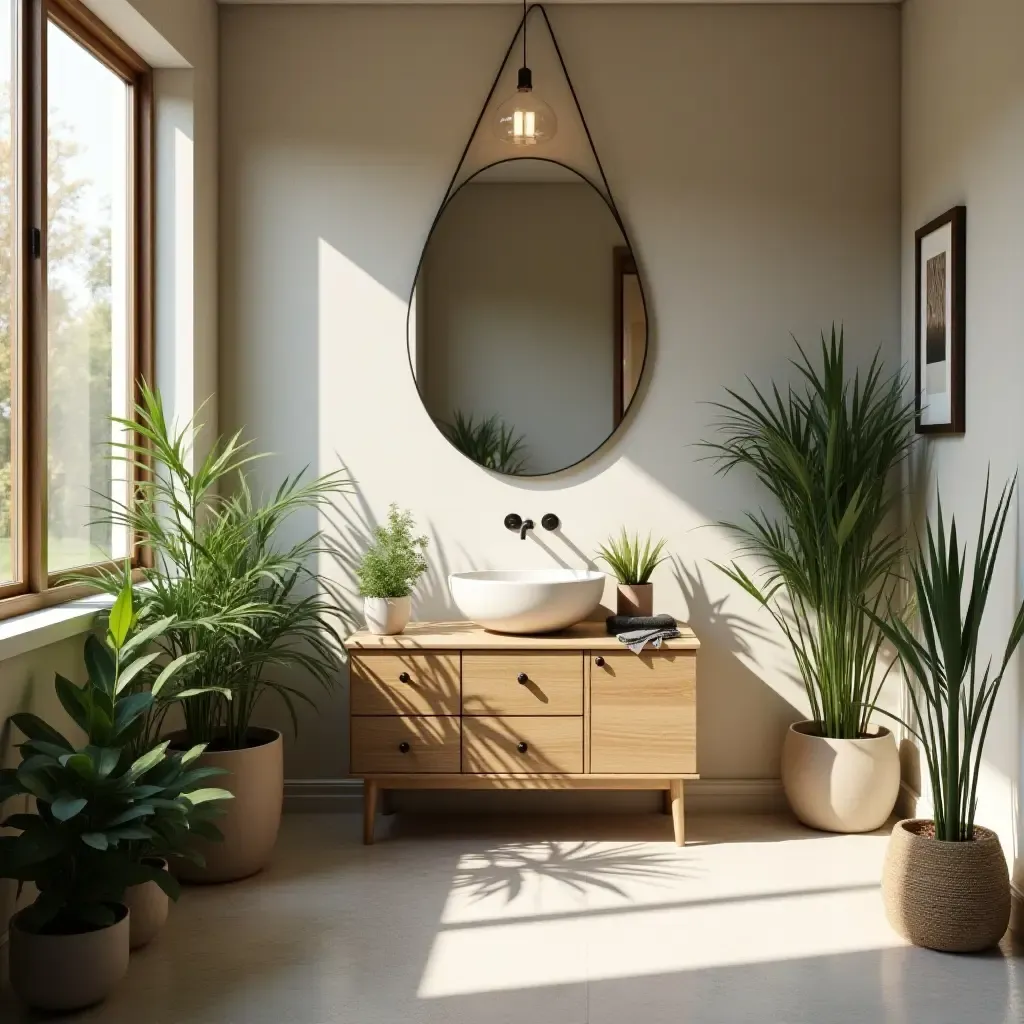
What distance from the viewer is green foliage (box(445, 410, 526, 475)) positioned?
4.02 meters

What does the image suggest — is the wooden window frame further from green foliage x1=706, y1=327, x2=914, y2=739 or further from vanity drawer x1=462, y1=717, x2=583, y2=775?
green foliage x1=706, y1=327, x2=914, y2=739

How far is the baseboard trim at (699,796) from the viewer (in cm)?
404

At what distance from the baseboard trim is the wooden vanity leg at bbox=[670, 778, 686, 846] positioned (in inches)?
15.1

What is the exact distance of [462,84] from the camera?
13.1ft

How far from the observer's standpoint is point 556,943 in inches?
114

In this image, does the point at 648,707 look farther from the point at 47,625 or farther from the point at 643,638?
the point at 47,625

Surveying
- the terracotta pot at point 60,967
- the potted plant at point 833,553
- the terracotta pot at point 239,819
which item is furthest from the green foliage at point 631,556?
the terracotta pot at point 60,967

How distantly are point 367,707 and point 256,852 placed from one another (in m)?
0.53

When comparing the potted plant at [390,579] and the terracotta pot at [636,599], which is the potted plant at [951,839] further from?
the potted plant at [390,579]

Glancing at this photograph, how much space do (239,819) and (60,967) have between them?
34.3 inches

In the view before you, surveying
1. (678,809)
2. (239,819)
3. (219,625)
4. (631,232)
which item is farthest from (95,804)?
(631,232)

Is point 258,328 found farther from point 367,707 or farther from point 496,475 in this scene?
point 367,707

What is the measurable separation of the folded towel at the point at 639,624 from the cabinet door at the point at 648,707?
0.44 feet

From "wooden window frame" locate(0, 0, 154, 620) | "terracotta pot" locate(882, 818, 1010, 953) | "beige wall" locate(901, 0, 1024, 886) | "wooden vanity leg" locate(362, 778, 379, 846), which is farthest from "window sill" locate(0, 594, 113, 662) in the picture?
"beige wall" locate(901, 0, 1024, 886)
